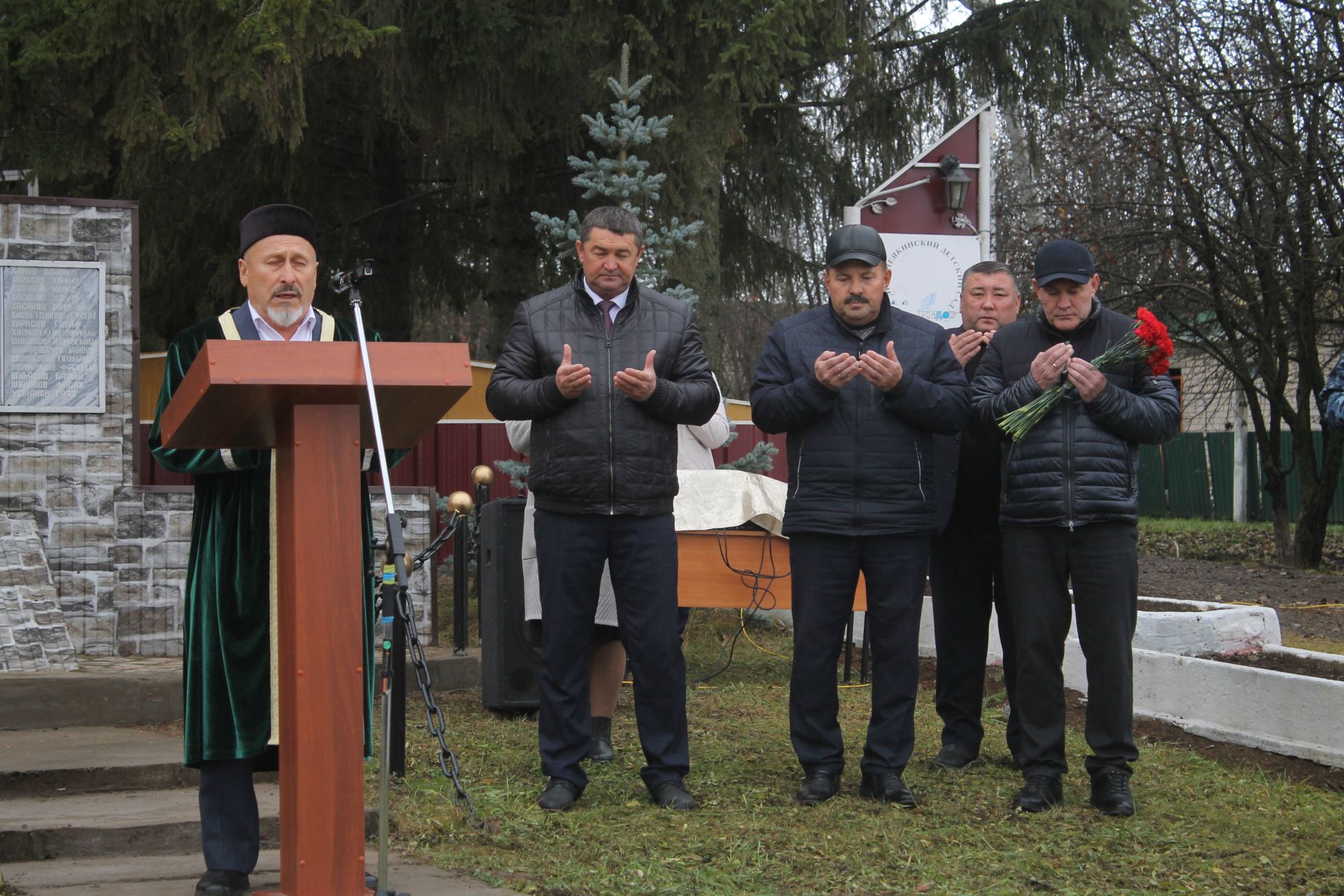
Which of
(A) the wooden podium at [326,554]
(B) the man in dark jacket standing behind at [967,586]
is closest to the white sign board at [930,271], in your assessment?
(B) the man in dark jacket standing behind at [967,586]

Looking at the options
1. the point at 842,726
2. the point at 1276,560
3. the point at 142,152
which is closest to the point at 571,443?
the point at 842,726

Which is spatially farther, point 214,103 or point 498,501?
point 214,103

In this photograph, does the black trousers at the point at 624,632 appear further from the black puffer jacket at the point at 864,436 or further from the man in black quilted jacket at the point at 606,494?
the black puffer jacket at the point at 864,436

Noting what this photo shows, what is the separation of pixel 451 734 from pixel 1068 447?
2959 millimetres

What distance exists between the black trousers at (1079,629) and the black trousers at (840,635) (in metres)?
0.37

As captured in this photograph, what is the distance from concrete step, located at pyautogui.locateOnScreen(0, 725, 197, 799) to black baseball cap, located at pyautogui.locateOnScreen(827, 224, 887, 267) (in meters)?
3.11

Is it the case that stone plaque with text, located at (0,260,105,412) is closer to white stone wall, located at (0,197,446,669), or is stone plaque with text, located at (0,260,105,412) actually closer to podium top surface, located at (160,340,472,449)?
white stone wall, located at (0,197,446,669)

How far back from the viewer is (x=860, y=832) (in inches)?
180

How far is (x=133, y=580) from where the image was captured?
731 cm

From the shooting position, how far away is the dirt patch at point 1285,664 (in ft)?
21.9

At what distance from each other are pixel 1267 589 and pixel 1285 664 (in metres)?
5.99

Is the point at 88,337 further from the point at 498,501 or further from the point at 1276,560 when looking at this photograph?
the point at 1276,560

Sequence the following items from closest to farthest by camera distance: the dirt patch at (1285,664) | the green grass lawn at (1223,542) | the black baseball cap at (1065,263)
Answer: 1. the black baseball cap at (1065,263)
2. the dirt patch at (1285,664)
3. the green grass lawn at (1223,542)

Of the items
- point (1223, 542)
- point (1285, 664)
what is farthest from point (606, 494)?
point (1223, 542)
